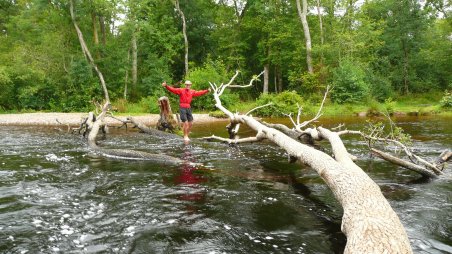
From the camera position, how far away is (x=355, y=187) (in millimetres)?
4141

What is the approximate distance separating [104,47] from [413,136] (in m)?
25.6

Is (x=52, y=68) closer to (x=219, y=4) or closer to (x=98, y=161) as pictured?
(x=219, y=4)

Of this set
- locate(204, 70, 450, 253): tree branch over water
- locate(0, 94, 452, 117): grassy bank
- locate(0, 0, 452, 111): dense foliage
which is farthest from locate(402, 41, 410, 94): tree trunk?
locate(204, 70, 450, 253): tree branch over water

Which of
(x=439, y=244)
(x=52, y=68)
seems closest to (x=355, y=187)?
(x=439, y=244)

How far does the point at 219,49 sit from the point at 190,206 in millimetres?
30767

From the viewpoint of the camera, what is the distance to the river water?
3.85m

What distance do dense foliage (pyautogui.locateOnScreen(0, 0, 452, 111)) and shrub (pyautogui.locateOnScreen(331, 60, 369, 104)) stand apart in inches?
3.3

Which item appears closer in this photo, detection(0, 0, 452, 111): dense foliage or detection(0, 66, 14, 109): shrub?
detection(0, 66, 14, 109): shrub

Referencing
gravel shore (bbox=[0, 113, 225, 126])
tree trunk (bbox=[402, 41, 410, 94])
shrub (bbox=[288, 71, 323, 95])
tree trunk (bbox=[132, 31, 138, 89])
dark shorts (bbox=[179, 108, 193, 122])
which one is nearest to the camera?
dark shorts (bbox=[179, 108, 193, 122])

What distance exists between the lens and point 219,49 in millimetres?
34562

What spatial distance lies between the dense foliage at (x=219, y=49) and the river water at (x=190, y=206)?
16536 millimetres

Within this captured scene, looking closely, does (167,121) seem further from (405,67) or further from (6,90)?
(405,67)

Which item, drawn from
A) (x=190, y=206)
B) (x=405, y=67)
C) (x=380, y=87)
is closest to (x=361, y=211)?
(x=190, y=206)

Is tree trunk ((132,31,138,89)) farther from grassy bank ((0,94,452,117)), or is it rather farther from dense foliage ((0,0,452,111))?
grassy bank ((0,94,452,117))
